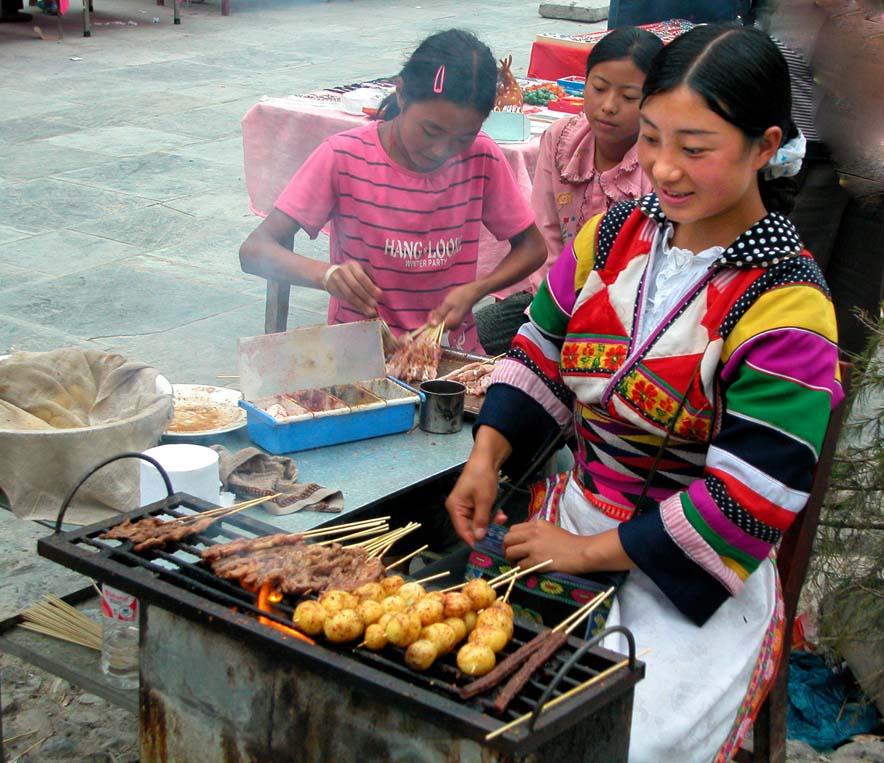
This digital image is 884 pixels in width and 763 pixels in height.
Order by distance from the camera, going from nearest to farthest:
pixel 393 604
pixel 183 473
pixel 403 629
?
pixel 403 629 → pixel 393 604 → pixel 183 473

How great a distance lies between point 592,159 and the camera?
13.8ft

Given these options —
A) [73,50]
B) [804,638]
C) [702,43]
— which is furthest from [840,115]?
[73,50]

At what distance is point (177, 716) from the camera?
2258 mm

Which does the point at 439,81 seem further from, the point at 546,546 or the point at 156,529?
the point at 156,529

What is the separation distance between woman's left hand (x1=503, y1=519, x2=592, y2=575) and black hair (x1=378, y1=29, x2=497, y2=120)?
1.65m

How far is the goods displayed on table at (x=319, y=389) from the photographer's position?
293 cm

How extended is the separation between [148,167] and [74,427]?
6532 millimetres

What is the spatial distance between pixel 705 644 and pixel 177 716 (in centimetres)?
113

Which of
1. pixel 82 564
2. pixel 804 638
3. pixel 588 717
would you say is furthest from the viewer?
pixel 804 638

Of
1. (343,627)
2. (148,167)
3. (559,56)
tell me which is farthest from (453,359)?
(148,167)

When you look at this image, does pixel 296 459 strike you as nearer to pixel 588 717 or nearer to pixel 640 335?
pixel 640 335

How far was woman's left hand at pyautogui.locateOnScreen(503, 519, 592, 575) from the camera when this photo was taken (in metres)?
2.35

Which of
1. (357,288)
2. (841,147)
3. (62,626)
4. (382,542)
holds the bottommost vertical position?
(62,626)

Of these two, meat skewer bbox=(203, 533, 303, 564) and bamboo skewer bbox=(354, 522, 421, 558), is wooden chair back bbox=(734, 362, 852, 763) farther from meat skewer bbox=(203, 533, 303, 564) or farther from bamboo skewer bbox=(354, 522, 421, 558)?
meat skewer bbox=(203, 533, 303, 564)
